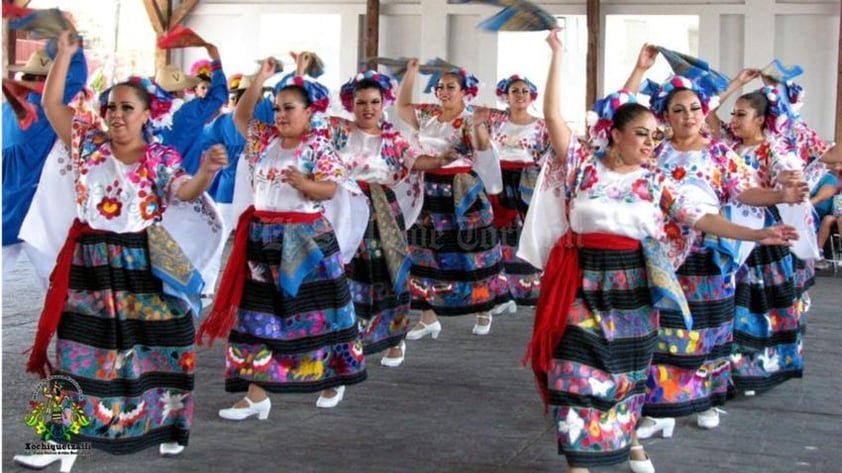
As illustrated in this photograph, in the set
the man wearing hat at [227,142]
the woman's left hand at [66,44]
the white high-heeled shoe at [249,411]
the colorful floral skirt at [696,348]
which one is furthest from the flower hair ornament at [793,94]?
the woman's left hand at [66,44]

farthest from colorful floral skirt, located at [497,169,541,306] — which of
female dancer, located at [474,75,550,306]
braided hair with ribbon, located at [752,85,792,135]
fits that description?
braided hair with ribbon, located at [752,85,792,135]

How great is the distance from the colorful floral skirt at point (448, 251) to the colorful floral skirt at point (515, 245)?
0.56m

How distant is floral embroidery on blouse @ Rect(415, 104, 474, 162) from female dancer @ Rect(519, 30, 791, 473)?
266 cm

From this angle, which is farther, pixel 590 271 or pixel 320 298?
pixel 320 298

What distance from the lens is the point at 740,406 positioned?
535 cm

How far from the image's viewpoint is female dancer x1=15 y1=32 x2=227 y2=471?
13.0 ft

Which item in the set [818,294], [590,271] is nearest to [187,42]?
[590,271]

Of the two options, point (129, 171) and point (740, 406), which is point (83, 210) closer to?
point (129, 171)

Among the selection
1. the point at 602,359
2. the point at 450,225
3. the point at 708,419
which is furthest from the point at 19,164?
the point at 708,419

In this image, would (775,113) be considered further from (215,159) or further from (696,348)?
(215,159)

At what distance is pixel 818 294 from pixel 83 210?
674 centimetres

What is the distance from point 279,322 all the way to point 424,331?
90.4 inches

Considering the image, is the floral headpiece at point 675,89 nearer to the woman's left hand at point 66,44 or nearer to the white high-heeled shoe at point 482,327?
the woman's left hand at point 66,44

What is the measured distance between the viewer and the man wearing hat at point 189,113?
259 inches
